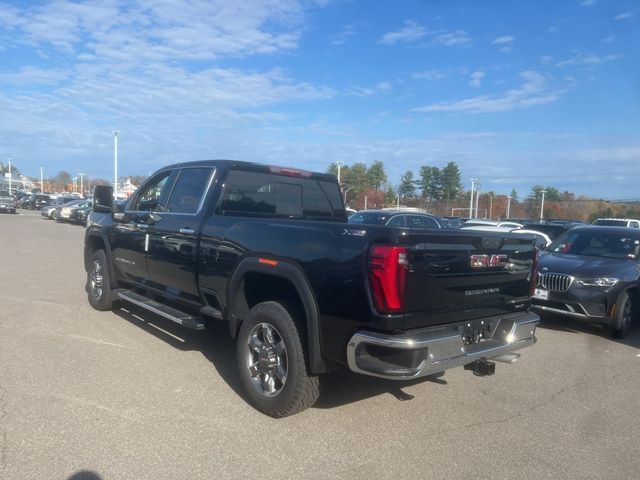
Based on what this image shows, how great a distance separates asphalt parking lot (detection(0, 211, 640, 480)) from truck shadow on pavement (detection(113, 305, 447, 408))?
2 cm

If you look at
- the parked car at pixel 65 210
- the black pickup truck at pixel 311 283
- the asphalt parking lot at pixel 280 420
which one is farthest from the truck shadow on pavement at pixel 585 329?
the parked car at pixel 65 210

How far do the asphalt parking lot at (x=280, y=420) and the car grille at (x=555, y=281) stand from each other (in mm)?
1145

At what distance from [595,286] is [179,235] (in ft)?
18.3

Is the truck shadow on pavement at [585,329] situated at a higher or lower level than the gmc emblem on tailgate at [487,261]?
lower

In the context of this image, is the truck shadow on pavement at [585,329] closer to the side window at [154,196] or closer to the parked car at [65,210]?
the side window at [154,196]

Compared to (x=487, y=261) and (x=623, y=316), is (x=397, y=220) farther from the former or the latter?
(x=487, y=261)

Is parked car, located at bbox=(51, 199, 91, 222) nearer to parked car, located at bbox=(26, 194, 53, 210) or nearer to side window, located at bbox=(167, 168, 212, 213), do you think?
parked car, located at bbox=(26, 194, 53, 210)

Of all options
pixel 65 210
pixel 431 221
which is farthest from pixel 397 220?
pixel 65 210

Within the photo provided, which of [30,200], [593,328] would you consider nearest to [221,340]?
[593,328]

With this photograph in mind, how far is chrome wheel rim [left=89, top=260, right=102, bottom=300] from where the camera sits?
7.35m

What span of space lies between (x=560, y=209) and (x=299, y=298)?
72.7m

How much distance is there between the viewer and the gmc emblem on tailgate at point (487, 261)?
3895 mm

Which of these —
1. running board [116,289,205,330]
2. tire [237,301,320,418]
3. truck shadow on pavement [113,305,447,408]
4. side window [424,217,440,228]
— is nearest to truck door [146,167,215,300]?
running board [116,289,205,330]

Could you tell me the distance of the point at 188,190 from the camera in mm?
5594
